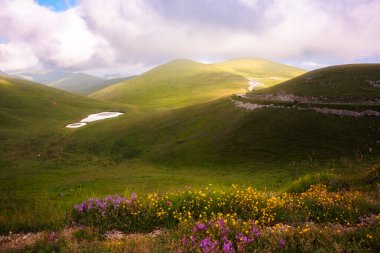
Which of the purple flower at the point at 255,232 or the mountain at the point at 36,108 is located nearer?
the purple flower at the point at 255,232

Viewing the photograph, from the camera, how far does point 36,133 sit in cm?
9719

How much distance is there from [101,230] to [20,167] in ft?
193

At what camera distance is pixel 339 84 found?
2857 inches

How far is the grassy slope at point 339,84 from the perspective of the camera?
216ft

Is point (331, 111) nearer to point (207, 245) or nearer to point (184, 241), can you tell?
point (207, 245)

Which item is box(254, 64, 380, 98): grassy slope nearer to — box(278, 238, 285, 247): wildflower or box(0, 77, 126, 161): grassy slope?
box(278, 238, 285, 247): wildflower

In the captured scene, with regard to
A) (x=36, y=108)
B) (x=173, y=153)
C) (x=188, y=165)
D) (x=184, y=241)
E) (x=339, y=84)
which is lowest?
(x=188, y=165)

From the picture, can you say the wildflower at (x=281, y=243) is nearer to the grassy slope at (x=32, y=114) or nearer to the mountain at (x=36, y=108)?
the grassy slope at (x=32, y=114)

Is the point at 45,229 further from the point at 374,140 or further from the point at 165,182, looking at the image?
the point at 374,140

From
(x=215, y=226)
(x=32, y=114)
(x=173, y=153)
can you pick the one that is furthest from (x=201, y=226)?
(x=32, y=114)

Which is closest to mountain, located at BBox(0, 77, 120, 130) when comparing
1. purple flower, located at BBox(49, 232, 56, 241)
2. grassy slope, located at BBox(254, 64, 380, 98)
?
grassy slope, located at BBox(254, 64, 380, 98)

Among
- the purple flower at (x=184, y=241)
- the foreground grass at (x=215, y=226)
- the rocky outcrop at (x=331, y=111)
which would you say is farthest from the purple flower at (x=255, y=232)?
the rocky outcrop at (x=331, y=111)

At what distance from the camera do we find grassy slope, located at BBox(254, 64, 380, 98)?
65.7m

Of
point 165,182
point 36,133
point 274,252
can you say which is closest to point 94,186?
point 165,182
